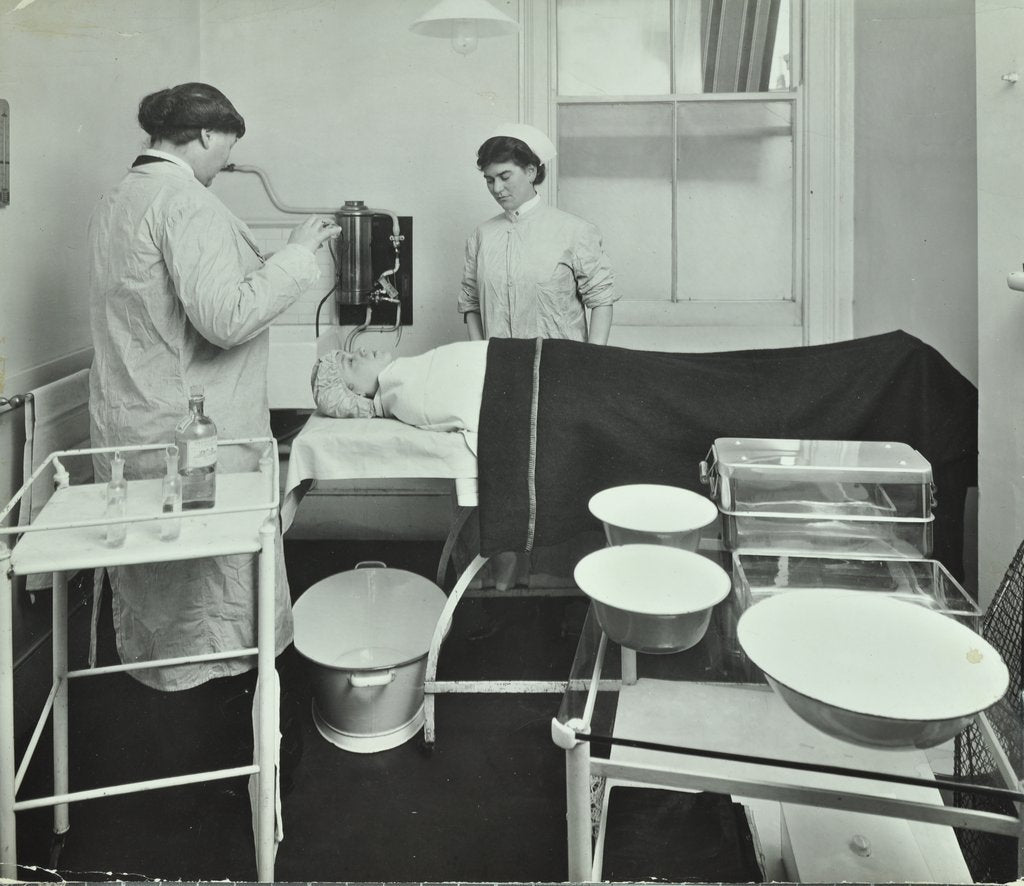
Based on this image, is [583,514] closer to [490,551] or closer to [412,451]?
[490,551]

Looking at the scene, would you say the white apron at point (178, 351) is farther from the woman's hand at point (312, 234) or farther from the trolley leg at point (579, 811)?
the trolley leg at point (579, 811)

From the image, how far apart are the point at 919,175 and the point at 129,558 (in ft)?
6.43

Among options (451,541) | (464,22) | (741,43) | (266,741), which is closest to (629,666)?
(266,741)

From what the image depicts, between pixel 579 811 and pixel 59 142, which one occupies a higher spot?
pixel 59 142

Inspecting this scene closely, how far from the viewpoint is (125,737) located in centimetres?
170

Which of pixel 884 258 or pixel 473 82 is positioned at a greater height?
pixel 473 82

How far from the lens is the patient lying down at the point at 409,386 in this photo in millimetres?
1789

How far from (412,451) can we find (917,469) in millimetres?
956

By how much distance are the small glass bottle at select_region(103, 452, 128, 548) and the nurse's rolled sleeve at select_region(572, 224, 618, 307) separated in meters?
1.58

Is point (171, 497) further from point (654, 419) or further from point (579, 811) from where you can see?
point (654, 419)

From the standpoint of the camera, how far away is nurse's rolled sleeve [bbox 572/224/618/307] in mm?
2566

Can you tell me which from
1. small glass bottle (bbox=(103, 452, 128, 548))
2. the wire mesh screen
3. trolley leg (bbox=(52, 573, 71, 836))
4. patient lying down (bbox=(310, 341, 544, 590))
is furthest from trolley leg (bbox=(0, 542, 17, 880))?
the wire mesh screen

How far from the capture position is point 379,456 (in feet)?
5.79

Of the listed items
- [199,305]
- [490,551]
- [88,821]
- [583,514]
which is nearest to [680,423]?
[583,514]
